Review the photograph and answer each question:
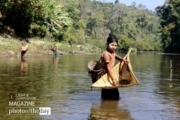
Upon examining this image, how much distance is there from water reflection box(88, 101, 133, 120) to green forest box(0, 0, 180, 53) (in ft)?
71.6

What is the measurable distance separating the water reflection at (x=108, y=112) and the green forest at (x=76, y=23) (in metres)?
21.8

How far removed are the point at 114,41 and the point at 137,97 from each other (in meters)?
1.98

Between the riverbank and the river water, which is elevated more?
the riverbank

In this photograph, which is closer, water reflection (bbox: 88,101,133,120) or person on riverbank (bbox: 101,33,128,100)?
water reflection (bbox: 88,101,133,120)

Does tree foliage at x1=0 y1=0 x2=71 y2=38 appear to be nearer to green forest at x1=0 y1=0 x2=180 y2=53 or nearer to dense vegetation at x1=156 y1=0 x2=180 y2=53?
green forest at x1=0 y1=0 x2=180 y2=53

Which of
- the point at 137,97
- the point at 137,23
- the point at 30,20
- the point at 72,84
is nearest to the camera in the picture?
the point at 137,97

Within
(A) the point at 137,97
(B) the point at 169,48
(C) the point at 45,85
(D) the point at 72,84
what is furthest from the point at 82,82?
(B) the point at 169,48

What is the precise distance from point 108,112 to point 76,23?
72015 mm

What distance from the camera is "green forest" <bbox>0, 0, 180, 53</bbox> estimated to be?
32.2 meters

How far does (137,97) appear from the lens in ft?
34.1

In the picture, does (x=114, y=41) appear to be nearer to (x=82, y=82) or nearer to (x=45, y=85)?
(x=45, y=85)

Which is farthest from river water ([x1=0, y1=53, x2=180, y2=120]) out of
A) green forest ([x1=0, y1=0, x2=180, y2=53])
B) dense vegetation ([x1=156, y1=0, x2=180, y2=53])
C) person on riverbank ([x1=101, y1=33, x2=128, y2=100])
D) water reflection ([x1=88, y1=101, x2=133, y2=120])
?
dense vegetation ([x1=156, y1=0, x2=180, y2=53])

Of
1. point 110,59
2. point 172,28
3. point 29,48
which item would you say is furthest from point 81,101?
point 172,28

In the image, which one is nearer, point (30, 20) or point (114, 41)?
point (114, 41)
